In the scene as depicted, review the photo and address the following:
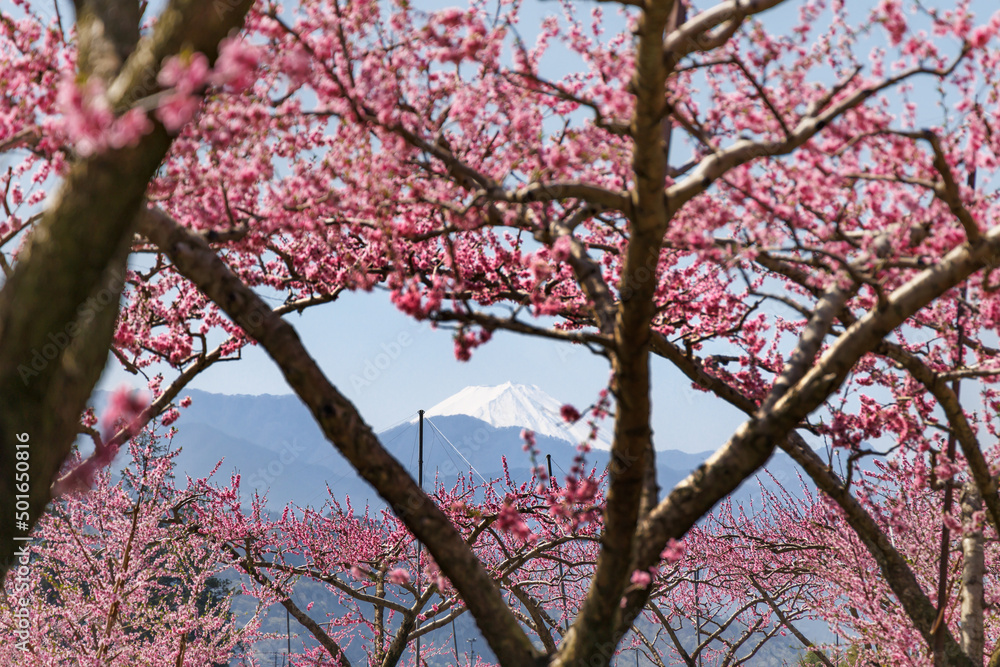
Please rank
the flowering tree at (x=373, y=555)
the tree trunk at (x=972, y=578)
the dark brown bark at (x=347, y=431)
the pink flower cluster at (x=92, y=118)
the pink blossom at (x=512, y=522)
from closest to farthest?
the pink flower cluster at (x=92, y=118)
the dark brown bark at (x=347, y=431)
the pink blossom at (x=512, y=522)
the tree trunk at (x=972, y=578)
the flowering tree at (x=373, y=555)

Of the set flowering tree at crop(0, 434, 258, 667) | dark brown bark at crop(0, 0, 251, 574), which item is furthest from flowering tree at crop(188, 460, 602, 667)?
dark brown bark at crop(0, 0, 251, 574)

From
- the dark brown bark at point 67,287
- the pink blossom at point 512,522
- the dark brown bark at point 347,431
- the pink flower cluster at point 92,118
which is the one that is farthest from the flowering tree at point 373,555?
the pink flower cluster at point 92,118

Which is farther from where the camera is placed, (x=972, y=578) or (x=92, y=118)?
(x=972, y=578)

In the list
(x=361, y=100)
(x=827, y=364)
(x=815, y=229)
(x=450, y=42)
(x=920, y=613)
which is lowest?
(x=920, y=613)

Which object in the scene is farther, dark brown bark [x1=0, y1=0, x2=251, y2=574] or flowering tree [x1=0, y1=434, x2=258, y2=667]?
flowering tree [x1=0, y1=434, x2=258, y2=667]

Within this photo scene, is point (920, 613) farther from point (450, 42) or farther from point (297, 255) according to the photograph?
point (297, 255)

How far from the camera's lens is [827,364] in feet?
11.9

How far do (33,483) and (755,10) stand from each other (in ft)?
13.0

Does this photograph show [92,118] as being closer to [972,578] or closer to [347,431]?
[347,431]

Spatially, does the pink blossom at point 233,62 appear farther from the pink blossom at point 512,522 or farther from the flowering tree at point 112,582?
the flowering tree at point 112,582

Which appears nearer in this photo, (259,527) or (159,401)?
(159,401)

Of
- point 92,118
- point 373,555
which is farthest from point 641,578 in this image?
point 373,555

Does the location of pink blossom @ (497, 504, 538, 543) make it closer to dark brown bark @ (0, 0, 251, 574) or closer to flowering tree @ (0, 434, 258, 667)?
dark brown bark @ (0, 0, 251, 574)

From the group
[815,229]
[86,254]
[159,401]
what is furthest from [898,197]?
[159,401]
